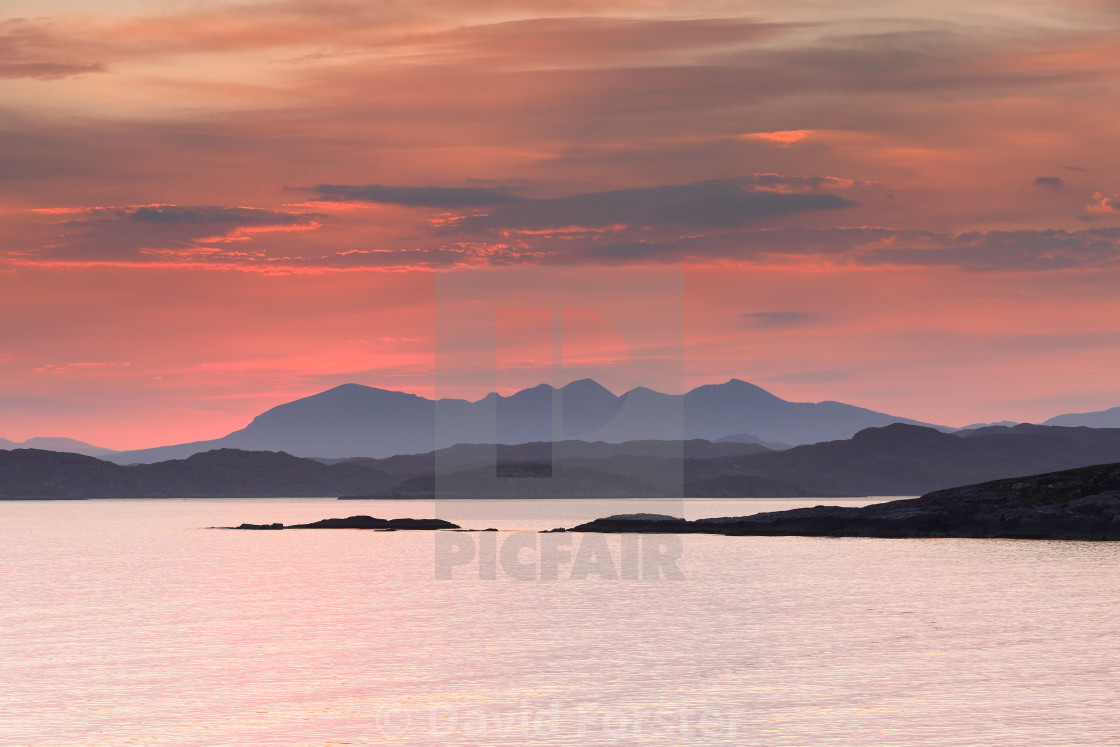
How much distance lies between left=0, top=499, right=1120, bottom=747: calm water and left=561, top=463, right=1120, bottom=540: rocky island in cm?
4025

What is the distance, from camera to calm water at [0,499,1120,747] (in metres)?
35.0

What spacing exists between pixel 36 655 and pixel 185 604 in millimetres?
25685

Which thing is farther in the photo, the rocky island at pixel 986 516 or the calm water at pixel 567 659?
the rocky island at pixel 986 516

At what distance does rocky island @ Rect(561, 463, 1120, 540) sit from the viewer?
140125 millimetres

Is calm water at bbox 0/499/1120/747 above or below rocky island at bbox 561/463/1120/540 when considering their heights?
below

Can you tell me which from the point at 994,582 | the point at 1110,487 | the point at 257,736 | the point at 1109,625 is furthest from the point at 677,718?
the point at 1110,487

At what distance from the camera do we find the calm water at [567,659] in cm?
3503

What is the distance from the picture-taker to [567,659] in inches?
1971

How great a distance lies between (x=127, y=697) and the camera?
133 ft

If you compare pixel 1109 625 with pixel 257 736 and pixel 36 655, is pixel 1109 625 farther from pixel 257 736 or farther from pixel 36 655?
pixel 36 655

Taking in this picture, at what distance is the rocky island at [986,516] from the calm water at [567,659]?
132 feet

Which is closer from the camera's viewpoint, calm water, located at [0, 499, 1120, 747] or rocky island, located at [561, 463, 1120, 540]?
calm water, located at [0, 499, 1120, 747]

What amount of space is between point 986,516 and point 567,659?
113583 millimetres

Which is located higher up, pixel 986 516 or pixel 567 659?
pixel 986 516
